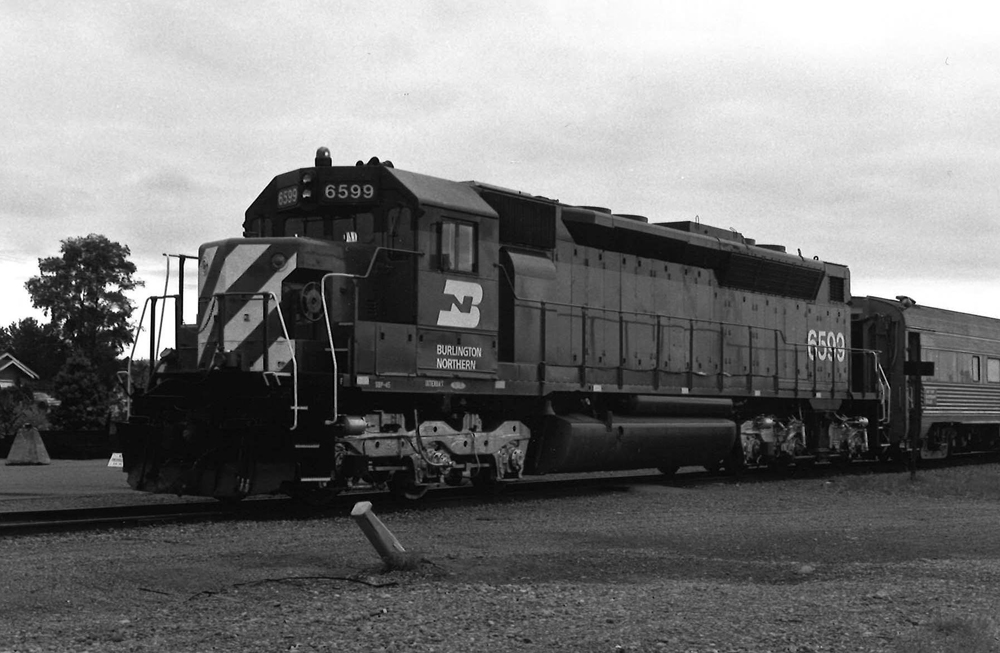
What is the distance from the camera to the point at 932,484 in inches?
685

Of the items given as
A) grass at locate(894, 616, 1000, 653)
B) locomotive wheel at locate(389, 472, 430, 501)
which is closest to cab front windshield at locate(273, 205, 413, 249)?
locomotive wheel at locate(389, 472, 430, 501)

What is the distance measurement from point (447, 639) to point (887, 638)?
94.0 inches

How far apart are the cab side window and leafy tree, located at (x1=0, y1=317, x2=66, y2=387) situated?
5964 cm

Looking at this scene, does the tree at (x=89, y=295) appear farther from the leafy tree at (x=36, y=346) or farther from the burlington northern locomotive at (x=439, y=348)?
the burlington northern locomotive at (x=439, y=348)

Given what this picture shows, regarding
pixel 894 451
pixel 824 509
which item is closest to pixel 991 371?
pixel 894 451

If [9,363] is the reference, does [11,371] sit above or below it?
below

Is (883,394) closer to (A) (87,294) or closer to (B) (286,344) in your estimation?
(B) (286,344)

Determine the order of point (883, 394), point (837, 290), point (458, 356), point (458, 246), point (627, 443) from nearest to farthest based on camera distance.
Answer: point (458, 356), point (458, 246), point (627, 443), point (837, 290), point (883, 394)

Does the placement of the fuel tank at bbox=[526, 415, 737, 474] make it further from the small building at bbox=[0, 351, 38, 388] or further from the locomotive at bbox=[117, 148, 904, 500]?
the small building at bbox=[0, 351, 38, 388]

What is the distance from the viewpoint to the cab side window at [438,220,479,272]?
43.4 ft

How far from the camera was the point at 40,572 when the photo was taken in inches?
304

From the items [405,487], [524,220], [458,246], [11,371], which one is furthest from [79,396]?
[458,246]

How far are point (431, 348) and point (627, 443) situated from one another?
422cm

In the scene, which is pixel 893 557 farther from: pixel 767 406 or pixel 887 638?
pixel 767 406
